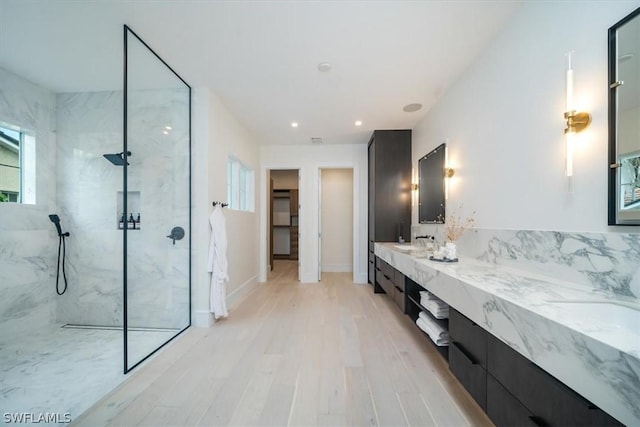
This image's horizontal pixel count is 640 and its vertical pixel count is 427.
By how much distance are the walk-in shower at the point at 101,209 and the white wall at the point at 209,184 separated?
101 millimetres

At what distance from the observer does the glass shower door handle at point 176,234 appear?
252cm

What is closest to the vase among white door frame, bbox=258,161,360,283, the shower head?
white door frame, bbox=258,161,360,283

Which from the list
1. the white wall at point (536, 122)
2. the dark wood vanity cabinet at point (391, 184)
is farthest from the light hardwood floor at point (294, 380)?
the dark wood vanity cabinet at point (391, 184)

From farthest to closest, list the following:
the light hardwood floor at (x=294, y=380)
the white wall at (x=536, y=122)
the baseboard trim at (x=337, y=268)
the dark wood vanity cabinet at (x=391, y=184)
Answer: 1. the baseboard trim at (x=337, y=268)
2. the dark wood vanity cabinet at (x=391, y=184)
3. the light hardwood floor at (x=294, y=380)
4. the white wall at (x=536, y=122)

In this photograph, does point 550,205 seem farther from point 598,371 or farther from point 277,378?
point 277,378

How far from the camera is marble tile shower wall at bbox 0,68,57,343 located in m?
2.14

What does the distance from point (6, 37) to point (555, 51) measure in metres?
3.96

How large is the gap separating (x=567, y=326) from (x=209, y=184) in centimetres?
288

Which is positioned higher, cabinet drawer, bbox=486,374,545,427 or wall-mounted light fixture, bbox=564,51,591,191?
wall-mounted light fixture, bbox=564,51,591,191

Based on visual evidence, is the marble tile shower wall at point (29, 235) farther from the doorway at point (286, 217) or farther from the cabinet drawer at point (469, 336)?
the doorway at point (286, 217)

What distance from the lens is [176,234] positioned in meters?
2.53

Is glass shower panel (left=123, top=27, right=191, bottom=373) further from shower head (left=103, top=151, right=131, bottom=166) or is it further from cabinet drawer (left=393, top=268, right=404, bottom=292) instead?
cabinet drawer (left=393, top=268, right=404, bottom=292)

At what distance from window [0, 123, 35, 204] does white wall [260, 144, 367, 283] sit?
2.84 metres

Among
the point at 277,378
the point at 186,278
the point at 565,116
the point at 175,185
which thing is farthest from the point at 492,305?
the point at 175,185
